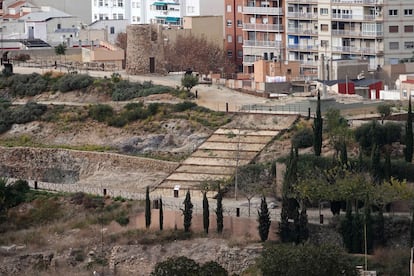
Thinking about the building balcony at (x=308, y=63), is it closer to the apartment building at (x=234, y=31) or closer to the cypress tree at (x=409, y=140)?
the apartment building at (x=234, y=31)

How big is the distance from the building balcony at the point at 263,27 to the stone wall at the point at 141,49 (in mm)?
12319

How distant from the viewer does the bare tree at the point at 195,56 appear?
341ft

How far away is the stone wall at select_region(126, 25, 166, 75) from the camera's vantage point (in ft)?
319

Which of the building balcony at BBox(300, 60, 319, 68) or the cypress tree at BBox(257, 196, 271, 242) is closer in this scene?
the cypress tree at BBox(257, 196, 271, 242)

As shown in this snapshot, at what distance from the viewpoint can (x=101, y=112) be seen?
90.0m

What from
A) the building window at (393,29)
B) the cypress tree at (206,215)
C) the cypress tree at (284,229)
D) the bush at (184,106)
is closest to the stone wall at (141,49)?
the bush at (184,106)

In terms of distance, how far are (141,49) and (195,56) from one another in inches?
320

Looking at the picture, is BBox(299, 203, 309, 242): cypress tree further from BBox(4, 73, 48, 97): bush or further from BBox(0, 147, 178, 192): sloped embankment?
BBox(4, 73, 48, 97): bush

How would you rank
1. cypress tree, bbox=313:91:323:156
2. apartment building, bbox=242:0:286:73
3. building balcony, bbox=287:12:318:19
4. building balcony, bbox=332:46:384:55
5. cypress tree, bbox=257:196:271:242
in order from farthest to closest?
apartment building, bbox=242:0:286:73 → building balcony, bbox=287:12:318:19 → building balcony, bbox=332:46:384:55 → cypress tree, bbox=313:91:323:156 → cypress tree, bbox=257:196:271:242

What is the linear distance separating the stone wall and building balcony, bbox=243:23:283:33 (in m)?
12.3

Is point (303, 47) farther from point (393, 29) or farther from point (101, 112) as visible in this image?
point (101, 112)

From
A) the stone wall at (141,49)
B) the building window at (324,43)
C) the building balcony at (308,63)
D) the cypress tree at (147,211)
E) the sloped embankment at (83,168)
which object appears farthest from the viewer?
the building balcony at (308,63)

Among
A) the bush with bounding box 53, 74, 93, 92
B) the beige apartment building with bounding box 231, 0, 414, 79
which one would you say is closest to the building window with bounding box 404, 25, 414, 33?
the beige apartment building with bounding box 231, 0, 414, 79

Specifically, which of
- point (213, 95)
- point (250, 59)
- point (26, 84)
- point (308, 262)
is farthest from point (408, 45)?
point (308, 262)
